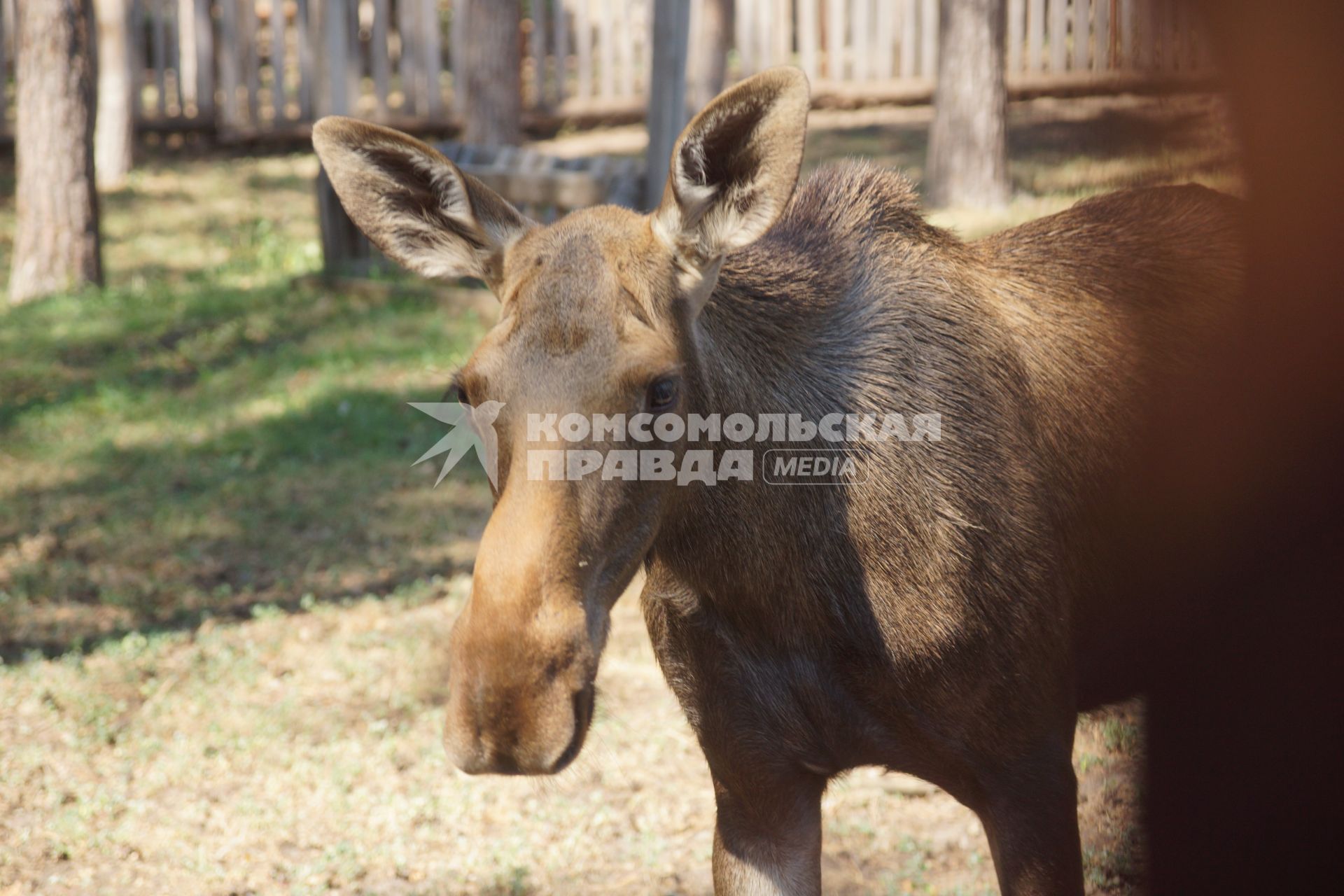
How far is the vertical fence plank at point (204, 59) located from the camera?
14.6 metres

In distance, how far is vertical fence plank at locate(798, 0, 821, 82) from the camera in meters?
14.7

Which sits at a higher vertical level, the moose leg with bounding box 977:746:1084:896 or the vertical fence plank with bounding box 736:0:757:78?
the vertical fence plank with bounding box 736:0:757:78

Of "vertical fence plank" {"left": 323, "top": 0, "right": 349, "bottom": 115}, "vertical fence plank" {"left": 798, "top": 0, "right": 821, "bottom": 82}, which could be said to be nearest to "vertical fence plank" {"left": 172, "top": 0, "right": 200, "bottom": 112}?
"vertical fence plank" {"left": 323, "top": 0, "right": 349, "bottom": 115}

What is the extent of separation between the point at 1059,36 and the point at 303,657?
4396 mm

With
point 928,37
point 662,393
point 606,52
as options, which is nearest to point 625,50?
point 606,52

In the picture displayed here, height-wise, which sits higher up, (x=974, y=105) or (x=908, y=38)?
(x=908, y=38)

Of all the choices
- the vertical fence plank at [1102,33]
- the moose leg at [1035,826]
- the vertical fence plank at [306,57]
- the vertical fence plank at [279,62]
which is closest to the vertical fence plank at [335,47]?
the vertical fence plank at [306,57]

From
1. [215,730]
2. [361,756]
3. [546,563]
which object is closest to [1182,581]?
[546,563]

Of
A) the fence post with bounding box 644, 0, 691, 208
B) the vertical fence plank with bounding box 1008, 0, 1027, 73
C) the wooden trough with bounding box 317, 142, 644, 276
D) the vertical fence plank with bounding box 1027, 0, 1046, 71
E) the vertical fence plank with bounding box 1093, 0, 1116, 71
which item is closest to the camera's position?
the vertical fence plank with bounding box 1093, 0, 1116, 71

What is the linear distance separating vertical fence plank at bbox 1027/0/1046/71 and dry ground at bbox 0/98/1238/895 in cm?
36

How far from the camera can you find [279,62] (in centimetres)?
1488

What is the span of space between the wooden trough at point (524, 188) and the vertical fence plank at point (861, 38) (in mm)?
6318

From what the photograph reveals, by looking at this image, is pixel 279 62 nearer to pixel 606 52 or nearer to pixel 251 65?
pixel 251 65

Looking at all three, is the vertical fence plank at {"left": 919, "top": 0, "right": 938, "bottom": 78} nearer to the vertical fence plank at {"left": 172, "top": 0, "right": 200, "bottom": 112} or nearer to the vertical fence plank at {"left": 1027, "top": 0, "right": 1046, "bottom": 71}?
the vertical fence plank at {"left": 1027, "top": 0, "right": 1046, "bottom": 71}
